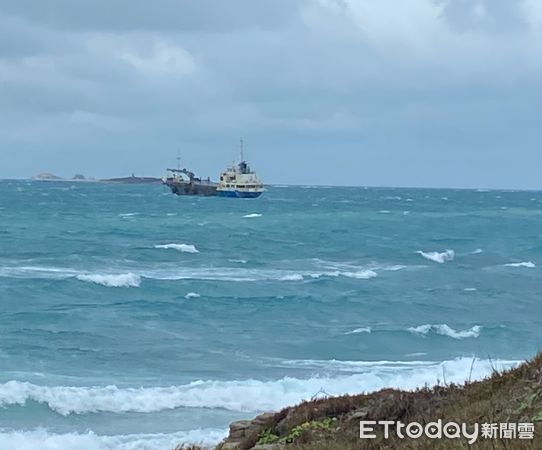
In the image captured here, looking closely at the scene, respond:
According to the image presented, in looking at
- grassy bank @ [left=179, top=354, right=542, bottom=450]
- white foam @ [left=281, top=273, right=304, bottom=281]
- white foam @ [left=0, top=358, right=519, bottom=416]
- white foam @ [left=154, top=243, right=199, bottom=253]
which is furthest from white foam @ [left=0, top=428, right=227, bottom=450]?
white foam @ [left=154, top=243, right=199, bottom=253]

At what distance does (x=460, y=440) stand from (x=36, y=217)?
239 feet

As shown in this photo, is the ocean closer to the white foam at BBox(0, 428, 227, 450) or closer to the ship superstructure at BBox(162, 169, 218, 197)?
the white foam at BBox(0, 428, 227, 450)

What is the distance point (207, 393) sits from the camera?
57.8 ft

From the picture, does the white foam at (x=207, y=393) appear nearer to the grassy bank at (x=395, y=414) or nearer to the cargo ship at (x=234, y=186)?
the grassy bank at (x=395, y=414)

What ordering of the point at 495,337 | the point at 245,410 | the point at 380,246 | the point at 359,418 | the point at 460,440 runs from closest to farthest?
1. the point at 460,440
2. the point at 359,418
3. the point at 245,410
4. the point at 495,337
5. the point at 380,246

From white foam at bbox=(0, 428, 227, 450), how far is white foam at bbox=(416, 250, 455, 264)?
33.8 metres

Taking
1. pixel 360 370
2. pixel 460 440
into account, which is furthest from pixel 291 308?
pixel 460 440

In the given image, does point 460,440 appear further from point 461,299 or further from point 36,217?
point 36,217

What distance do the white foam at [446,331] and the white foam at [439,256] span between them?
20231mm

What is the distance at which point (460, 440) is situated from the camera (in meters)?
6.25

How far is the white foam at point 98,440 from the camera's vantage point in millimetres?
14219

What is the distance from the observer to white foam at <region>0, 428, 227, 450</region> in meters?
14.2

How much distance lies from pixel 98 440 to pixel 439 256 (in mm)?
36647

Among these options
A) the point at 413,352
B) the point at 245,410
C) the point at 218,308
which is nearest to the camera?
the point at 245,410
